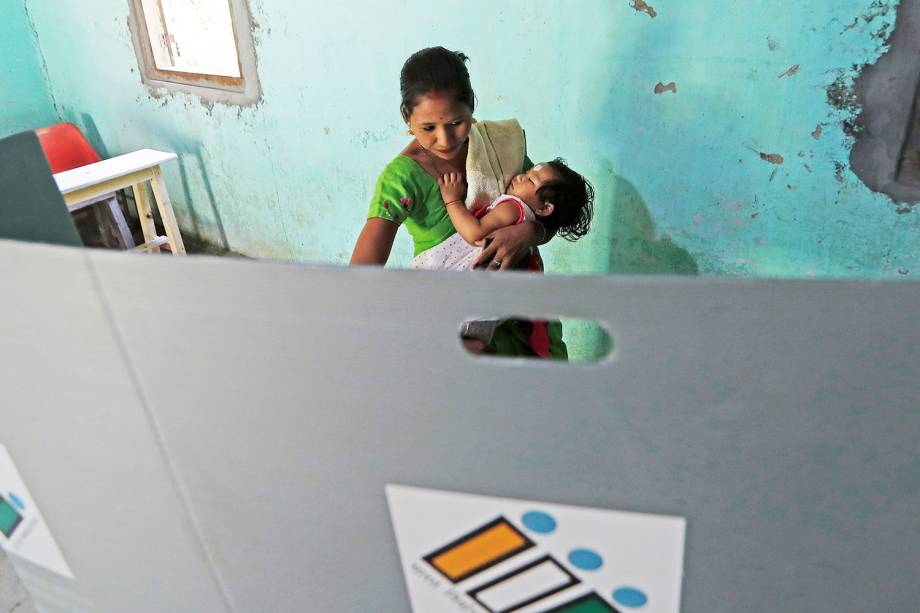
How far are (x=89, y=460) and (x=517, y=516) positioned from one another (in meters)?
0.29

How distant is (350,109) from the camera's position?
234 cm

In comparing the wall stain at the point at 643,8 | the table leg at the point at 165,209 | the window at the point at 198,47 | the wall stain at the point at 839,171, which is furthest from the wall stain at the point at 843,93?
the table leg at the point at 165,209

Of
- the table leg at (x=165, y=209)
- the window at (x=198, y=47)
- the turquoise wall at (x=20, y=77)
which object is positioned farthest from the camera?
the turquoise wall at (x=20, y=77)

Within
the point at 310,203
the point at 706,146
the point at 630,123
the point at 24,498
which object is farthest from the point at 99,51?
the point at 24,498

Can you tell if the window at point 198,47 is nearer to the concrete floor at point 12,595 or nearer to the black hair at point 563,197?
the black hair at point 563,197

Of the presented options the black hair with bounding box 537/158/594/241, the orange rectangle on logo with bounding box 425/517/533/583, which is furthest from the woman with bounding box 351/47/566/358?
the orange rectangle on logo with bounding box 425/517/533/583

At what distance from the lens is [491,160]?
4.05ft

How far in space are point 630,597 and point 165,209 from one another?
3.14 m

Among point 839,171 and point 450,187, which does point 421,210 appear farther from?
point 839,171

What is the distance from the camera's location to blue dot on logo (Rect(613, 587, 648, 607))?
0.34m

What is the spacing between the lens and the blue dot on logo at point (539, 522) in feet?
1.07

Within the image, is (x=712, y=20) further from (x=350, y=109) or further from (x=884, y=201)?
(x=350, y=109)

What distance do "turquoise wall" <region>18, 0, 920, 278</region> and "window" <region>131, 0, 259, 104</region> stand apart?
104mm

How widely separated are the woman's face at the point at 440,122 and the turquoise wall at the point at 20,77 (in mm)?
3457
